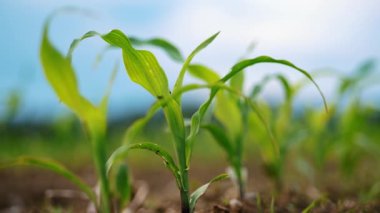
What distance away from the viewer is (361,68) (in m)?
2.62

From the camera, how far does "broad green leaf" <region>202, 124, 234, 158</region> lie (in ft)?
5.14

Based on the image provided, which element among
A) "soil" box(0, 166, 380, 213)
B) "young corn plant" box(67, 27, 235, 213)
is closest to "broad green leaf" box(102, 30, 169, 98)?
"young corn plant" box(67, 27, 235, 213)

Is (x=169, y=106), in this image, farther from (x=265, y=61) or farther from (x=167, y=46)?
(x=167, y=46)

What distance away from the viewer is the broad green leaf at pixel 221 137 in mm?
1568

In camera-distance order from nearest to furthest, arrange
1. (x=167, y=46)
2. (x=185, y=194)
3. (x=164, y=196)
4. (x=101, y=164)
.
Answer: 1. (x=185, y=194)
2. (x=101, y=164)
3. (x=167, y=46)
4. (x=164, y=196)

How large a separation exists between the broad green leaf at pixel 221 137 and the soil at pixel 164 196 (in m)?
0.17

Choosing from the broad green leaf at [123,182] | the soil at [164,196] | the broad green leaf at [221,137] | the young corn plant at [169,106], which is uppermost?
the young corn plant at [169,106]

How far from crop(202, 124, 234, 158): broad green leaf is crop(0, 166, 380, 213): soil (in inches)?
6.8

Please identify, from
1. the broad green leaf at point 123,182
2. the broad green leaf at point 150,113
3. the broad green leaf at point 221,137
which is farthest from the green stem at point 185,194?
the broad green leaf at point 123,182

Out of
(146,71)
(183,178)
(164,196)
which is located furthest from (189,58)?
(164,196)

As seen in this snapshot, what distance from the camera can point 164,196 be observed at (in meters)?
2.61

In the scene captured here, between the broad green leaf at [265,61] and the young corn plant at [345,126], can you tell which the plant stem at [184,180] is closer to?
the broad green leaf at [265,61]

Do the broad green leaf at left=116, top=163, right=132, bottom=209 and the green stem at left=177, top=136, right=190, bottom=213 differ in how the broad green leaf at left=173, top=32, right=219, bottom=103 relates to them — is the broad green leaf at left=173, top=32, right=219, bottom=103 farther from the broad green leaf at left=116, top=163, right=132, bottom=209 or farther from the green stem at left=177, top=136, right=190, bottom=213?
the broad green leaf at left=116, top=163, right=132, bottom=209

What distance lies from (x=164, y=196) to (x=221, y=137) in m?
1.06
